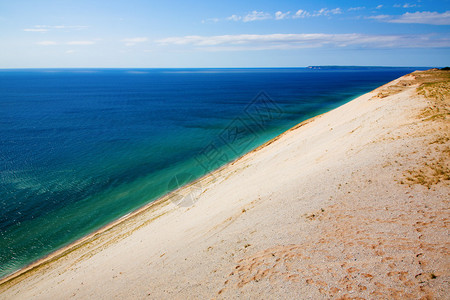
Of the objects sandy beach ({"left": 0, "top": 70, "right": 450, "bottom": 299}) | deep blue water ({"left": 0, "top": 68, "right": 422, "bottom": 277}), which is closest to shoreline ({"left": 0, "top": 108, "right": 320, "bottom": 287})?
sandy beach ({"left": 0, "top": 70, "right": 450, "bottom": 299})

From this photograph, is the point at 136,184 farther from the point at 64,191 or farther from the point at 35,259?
the point at 35,259

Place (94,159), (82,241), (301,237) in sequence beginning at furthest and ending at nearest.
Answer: (94,159)
(82,241)
(301,237)

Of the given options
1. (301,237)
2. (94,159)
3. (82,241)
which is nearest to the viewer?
(301,237)

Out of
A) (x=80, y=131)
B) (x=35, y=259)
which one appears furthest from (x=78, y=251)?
(x=80, y=131)

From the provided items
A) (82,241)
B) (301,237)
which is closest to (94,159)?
(82,241)

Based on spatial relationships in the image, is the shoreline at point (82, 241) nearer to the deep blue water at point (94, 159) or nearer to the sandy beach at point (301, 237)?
the sandy beach at point (301, 237)

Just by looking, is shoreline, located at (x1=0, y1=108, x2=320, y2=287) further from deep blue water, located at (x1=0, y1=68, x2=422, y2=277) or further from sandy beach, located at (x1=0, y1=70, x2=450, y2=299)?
deep blue water, located at (x1=0, y1=68, x2=422, y2=277)

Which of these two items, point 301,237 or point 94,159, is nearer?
point 301,237

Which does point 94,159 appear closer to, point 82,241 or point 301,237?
point 82,241

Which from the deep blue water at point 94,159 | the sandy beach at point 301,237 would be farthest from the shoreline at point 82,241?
the deep blue water at point 94,159
